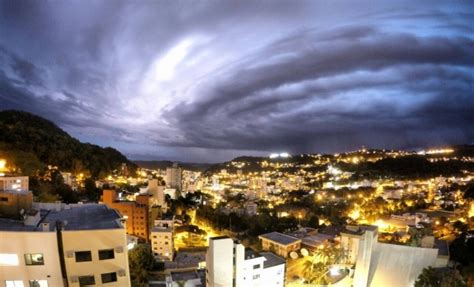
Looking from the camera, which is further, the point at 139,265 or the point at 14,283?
the point at 139,265

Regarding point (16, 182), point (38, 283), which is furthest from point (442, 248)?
point (16, 182)

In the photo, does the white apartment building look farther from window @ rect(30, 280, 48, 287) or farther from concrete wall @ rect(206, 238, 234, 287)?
window @ rect(30, 280, 48, 287)

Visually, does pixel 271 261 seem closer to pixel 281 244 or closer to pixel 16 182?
pixel 281 244

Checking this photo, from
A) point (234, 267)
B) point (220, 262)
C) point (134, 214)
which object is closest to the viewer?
point (220, 262)

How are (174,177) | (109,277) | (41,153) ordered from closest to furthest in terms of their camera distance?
(109,277) → (41,153) → (174,177)

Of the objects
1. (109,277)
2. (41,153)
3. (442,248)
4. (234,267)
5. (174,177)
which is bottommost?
(442,248)

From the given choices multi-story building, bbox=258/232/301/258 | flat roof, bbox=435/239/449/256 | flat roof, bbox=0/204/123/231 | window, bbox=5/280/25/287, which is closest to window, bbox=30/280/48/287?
window, bbox=5/280/25/287

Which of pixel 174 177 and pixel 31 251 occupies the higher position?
pixel 31 251

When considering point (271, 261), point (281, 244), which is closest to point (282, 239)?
point (281, 244)
